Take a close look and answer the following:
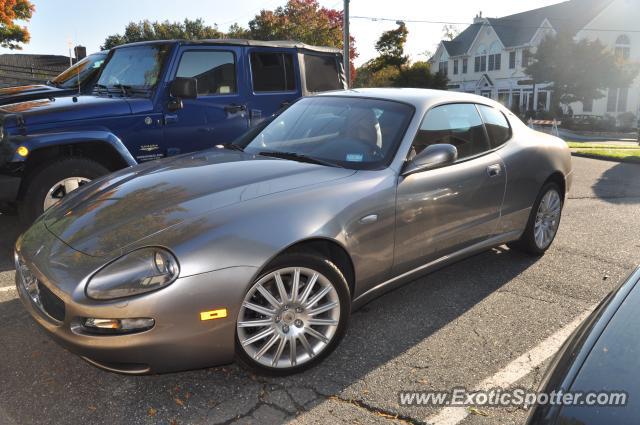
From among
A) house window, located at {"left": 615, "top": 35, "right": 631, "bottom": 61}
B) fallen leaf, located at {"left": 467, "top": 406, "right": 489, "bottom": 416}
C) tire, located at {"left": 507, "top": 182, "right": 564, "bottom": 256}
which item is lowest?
fallen leaf, located at {"left": 467, "top": 406, "right": 489, "bottom": 416}

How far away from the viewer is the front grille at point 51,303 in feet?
8.30

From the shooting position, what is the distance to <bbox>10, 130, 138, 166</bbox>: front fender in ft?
15.1

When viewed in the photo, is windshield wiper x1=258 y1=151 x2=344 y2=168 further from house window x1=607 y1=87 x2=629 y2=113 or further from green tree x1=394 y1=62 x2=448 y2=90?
green tree x1=394 y1=62 x2=448 y2=90

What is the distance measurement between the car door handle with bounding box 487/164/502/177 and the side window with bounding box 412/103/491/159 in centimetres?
15

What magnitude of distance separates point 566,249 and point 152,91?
4.52m

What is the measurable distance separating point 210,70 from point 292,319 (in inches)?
152

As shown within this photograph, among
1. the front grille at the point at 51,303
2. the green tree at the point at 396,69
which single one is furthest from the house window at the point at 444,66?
the front grille at the point at 51,303

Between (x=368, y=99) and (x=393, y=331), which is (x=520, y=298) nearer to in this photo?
(x=393, y=331)

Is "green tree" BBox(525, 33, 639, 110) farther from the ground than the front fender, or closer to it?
farther from the ground

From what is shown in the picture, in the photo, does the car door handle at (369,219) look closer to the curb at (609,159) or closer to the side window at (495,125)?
the side window at (495,125)

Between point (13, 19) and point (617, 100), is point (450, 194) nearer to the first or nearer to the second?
point (13, 19)

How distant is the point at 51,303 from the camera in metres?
2.60

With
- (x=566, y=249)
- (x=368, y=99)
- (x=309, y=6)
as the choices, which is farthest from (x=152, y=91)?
(x=309, y=6)

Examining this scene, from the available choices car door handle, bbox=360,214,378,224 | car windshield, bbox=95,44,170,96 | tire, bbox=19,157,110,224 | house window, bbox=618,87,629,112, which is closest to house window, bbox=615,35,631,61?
house window, bbox=618,87,629,112
